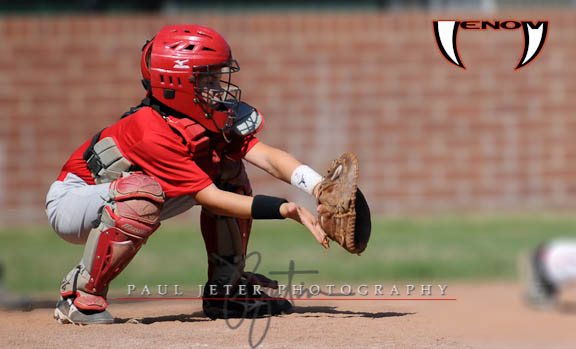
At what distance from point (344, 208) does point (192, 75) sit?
127cm

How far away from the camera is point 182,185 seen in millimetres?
5184

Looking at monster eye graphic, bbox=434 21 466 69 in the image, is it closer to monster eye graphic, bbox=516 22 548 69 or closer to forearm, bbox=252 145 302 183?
monster eye graphic, bbox=516 22 548 69

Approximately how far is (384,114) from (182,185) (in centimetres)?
842

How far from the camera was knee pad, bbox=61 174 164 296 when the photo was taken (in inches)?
200

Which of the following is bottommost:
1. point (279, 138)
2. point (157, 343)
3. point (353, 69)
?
point (157, 343)

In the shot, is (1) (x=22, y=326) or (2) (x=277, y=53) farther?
(2) (x=277, y=53)

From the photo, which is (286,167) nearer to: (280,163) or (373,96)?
(280,163)

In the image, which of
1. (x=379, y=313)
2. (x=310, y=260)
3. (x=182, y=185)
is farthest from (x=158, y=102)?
(x=310, y=260)

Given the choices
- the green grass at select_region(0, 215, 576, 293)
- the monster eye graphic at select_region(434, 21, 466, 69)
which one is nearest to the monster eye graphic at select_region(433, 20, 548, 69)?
the monster eye graphic at select_region(434, 21, 466, 69)

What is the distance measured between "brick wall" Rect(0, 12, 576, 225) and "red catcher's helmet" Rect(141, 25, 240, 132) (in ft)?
24.8

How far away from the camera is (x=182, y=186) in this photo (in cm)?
518

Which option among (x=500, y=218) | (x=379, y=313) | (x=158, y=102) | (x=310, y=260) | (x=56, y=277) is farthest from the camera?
(x=500, y=218)

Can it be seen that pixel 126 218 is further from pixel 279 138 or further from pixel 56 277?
pixel 279 138

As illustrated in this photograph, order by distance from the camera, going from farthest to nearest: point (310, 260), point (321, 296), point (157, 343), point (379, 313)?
point (310, 260)
point (321, 296)
point (379, 313)
point (157, 343)
